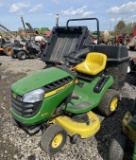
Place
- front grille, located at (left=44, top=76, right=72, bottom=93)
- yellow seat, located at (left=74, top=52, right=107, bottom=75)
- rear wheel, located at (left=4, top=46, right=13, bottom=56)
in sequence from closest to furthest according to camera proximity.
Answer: front grille, located at (left=44, top=76, right=72, bottom=93), yellow seat, located at (left=74, top=52, right=107, bottom=75), rear wheel, located at (left=4, top=46, right=13, bottom=56)

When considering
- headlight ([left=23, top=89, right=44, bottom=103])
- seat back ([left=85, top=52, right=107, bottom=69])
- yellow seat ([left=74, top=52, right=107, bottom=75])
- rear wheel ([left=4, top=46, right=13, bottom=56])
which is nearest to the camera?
headlight ([left=23, top=89, right=44, bottom=103])

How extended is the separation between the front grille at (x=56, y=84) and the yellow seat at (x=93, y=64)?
46cm

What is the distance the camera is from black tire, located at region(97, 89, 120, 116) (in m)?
3.21

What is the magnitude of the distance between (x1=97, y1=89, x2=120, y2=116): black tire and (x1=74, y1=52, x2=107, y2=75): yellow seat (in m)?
0.43

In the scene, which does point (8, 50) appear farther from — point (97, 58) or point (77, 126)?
point (77, 126)

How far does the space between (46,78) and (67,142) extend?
0.91 m

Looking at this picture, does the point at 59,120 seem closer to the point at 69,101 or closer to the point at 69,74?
the point at 69,101

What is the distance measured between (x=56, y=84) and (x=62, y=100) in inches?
9.9

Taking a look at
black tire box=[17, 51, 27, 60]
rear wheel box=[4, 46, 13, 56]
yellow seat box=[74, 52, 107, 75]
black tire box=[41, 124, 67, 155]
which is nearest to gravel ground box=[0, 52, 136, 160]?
black tire box=[41, 124, 67, 155]

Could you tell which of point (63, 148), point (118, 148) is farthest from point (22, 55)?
point (118, 148)

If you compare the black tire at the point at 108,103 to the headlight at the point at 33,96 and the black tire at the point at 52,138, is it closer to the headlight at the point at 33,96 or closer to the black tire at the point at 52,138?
the black tire at the point at 52,138

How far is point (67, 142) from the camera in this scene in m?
2.72

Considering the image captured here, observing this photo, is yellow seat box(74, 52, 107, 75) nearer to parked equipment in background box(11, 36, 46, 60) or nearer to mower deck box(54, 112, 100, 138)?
mower deck box(54, 112, 100, 138)

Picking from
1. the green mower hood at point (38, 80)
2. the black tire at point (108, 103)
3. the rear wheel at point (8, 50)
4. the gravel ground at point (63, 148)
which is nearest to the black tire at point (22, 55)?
the rear wheel at point (8, 50)
